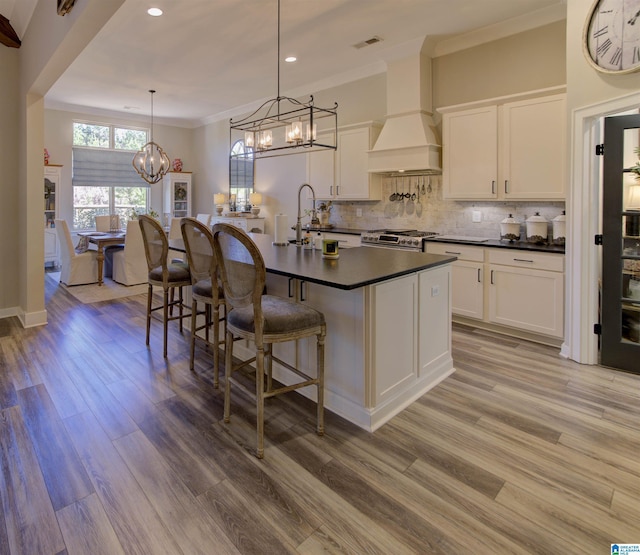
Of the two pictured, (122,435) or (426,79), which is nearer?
(122,435)

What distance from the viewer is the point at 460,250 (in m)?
4.24

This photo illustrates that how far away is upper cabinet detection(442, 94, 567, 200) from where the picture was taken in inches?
150

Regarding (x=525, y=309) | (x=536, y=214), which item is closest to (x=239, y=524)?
(x=525, y=309)

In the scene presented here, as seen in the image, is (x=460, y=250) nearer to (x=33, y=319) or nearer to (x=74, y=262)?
(x=33, y=319)

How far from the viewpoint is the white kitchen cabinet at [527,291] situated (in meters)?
3.64

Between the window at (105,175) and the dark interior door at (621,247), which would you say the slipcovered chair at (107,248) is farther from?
the dark interior door at (621,247)

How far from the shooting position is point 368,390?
7.77ft

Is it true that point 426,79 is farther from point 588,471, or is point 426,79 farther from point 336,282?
point 588,471

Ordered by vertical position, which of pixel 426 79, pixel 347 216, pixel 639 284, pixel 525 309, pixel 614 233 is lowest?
pixel 525 309

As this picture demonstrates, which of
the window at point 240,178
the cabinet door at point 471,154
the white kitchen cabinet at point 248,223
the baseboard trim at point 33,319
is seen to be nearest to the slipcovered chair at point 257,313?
the cabinet door at point 471,154

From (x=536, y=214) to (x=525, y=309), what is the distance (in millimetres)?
1033

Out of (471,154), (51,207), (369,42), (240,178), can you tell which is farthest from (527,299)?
(51,207)

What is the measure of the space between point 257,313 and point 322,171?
14.0ft

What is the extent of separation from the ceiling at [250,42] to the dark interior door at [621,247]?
5.65ft
